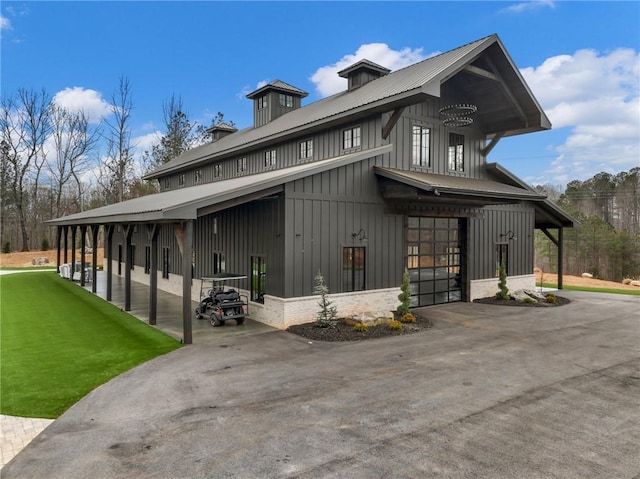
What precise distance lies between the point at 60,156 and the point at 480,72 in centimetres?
4368

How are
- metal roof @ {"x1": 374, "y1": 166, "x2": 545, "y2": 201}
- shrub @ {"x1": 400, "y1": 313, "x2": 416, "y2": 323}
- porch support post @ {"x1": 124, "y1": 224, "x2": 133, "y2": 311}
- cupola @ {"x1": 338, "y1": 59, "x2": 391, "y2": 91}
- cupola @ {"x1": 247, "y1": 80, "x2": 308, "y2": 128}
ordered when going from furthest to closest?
cupola @ {"x1": 247, "y1": 80, "x2": 308, "y2": 128}, cupola @ {"x1": 338, "y1": 59, "x2": 391, "y2": 91}, porch support post @ {"x1": 124, "y1": 224, "x2": 133, "y2": 311}, shrub @ {"x1": 400, "y1": 313, "x2": 416, "y2": 323}, metal roof @ {"x1": 374, "y1": 166, "x2": 545, "y2": 201}

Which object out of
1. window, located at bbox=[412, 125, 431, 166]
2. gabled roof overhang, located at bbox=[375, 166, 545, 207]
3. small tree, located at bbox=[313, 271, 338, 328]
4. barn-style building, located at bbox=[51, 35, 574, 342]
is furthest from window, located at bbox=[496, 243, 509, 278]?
small tree, located at bbox=[313, 271, 338, 328]

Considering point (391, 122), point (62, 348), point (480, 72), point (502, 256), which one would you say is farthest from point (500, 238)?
point (62, 348)

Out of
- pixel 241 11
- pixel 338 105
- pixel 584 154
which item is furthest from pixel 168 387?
pixel 584 154

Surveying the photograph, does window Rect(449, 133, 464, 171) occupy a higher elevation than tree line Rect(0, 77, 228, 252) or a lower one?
lower

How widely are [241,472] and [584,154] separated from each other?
199 feet

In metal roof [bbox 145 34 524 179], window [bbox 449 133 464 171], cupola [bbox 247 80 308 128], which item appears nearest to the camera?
metal roof [bbox 145 34 524 179]

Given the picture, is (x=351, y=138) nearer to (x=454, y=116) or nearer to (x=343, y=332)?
(x=454, y=116)

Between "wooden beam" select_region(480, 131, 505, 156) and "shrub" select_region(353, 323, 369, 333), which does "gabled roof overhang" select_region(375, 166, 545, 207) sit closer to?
"wooden beam" select_region(480, 131, 505, 156)

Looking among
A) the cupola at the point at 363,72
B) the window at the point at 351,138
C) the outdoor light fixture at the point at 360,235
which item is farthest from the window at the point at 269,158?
the outdoor light fixture at the point at 360,235

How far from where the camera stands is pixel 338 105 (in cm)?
1510

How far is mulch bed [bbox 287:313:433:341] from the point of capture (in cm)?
998

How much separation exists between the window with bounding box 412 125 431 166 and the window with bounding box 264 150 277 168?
5.90 m

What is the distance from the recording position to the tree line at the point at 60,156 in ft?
131
